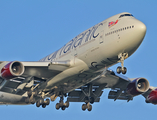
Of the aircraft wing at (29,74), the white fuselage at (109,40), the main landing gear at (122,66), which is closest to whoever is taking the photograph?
the white fuselage at (109,40)

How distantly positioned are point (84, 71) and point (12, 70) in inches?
303

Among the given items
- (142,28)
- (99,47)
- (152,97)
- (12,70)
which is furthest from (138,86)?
(12,70)

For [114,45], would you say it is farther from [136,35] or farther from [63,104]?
[63,104]

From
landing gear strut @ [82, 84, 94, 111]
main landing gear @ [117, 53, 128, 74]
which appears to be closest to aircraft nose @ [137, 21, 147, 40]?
main landing gear @ [117, 53, 128, 74]

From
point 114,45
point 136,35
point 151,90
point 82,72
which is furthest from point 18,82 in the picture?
point 151,90

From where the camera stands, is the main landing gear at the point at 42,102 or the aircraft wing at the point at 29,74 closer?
the aircraft wing at the point at 29,74

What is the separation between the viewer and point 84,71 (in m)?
34.2

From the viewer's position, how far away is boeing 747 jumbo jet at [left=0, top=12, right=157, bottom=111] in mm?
30672

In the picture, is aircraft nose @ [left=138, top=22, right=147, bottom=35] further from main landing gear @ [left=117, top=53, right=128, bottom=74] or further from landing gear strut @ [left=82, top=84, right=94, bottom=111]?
landing gear strut @ [left=82, top=84, right=94, bottom=111]

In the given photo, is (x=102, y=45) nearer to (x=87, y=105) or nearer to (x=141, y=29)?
(x=141, y=29)

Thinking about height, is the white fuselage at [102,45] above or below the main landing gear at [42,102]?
above

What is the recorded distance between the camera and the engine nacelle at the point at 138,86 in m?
42.7

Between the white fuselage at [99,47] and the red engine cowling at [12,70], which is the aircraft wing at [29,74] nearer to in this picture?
the red engine cowling at [12,70]

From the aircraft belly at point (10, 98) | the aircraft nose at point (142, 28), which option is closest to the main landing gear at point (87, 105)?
the aircraft belly at point (10, 98)
